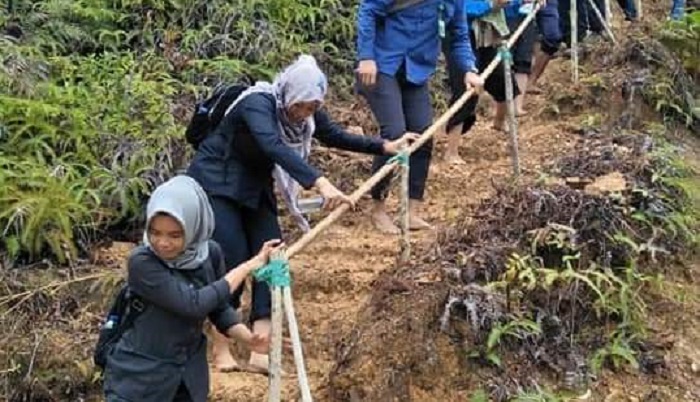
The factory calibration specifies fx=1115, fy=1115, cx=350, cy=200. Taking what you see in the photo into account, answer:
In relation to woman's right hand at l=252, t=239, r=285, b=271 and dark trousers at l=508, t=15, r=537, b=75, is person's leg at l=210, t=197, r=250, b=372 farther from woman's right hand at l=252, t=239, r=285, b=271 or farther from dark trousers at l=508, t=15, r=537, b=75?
dark trousers at l=508, t=15, r=537, b=75

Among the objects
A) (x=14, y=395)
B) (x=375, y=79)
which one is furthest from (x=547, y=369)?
(x=14, y=395)

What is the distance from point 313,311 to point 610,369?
1.53 m

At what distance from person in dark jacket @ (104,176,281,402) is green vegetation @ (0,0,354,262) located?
7.09 ft

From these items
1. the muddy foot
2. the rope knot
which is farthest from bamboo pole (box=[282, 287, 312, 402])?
the muddy foot

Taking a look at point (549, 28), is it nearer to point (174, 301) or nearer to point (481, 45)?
point (481, 45)

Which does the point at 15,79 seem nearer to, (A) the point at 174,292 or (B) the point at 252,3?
(B) the point at 252,3

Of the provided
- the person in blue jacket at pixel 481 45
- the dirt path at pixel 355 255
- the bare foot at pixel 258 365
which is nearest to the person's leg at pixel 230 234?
the bare foot at pixel 258 365

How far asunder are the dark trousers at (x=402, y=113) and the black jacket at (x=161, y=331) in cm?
261

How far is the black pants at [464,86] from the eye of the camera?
7309mm

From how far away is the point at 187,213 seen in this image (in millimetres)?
3539

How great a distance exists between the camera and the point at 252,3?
887 cm

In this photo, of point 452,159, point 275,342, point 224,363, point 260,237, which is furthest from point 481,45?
point 275,342

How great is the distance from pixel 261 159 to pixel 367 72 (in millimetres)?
1627

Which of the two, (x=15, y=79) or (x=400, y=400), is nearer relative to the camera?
(x=400, y=400)
